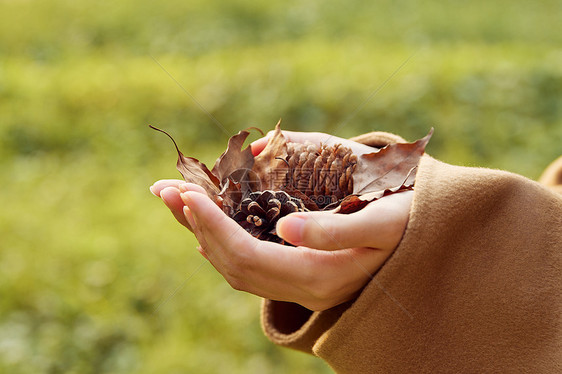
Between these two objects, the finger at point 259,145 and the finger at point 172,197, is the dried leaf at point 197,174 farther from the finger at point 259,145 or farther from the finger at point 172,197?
the finger at point 259,145

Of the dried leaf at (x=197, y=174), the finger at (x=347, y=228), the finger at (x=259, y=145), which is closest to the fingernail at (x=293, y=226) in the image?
the finger at (x=347, y=228)

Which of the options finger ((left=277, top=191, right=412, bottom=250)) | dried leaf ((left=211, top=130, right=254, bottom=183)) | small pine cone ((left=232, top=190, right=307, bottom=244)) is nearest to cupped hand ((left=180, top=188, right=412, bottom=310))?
finger ((left=277, top=191, right=412, bottom=250))

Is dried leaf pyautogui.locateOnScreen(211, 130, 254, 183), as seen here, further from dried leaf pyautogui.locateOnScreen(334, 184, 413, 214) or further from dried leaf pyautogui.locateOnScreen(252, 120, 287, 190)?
dried leaf pyautogui.locateOnScreen(334, 184, 413, 214)

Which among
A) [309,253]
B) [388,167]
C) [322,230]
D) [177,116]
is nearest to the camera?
[322,230]

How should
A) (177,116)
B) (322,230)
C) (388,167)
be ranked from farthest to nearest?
(177,116)
(388,167)
(322,230)

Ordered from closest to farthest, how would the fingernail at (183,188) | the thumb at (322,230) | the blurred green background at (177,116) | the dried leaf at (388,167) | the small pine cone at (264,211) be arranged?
1. the thumb at (322,230)
2. the fingernail at (183,188)
3. the small pine cone at (264,211)
4. the dried leaf at (388,167)
5. the blurred green background at (177,116)

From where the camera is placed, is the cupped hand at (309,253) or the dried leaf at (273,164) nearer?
the cupped hand at (309,253)

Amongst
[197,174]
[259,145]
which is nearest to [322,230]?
[197,174]

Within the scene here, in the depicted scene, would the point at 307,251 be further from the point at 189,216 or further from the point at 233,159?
the point at 233,159
